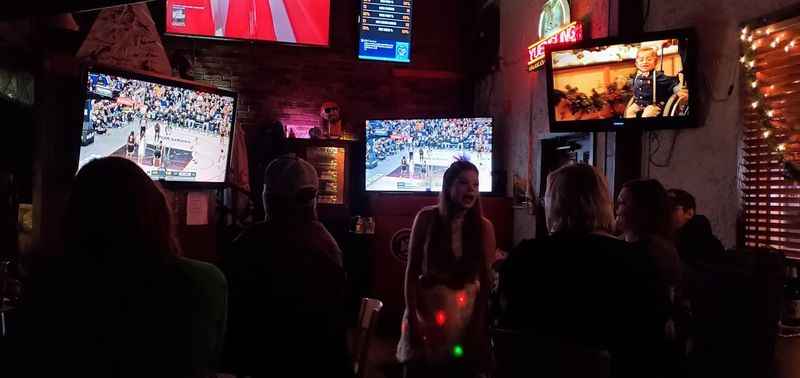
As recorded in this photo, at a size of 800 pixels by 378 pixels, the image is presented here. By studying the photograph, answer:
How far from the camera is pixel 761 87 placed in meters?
3.14

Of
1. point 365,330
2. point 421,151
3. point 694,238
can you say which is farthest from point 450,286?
point 421,151

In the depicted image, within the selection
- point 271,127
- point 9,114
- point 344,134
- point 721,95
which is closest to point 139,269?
point 721,95

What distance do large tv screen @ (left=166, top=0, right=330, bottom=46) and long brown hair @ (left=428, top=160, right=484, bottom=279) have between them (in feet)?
17.0

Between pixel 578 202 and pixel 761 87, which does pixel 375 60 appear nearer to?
pixel 761 87

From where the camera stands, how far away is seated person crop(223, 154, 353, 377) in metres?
2.05

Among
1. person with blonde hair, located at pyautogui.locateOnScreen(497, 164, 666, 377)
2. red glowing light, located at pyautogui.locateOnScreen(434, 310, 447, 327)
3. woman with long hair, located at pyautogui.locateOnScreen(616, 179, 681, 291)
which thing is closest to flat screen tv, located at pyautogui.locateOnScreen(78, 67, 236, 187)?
red glowing light, located at pyautogui.locateOnScreen(434, 310, 447, 327)

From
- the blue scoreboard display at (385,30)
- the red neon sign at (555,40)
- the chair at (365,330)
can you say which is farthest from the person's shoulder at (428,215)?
the blue scoreboard display at (385,30)

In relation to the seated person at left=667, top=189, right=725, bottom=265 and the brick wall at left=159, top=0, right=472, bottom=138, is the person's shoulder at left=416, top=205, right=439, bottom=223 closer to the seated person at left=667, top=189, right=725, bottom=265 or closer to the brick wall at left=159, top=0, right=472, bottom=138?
the seated person at left=667, top=189, right=725, bottom=265

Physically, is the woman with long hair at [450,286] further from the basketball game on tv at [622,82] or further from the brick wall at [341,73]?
the brick wall at [341,73]

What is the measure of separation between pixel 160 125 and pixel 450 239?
187 centimetres

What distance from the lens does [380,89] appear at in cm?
816

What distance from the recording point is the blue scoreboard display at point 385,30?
25.1 feet

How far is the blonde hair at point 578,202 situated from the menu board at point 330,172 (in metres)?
5.65

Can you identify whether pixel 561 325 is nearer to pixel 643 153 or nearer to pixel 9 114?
pixel 643 153
